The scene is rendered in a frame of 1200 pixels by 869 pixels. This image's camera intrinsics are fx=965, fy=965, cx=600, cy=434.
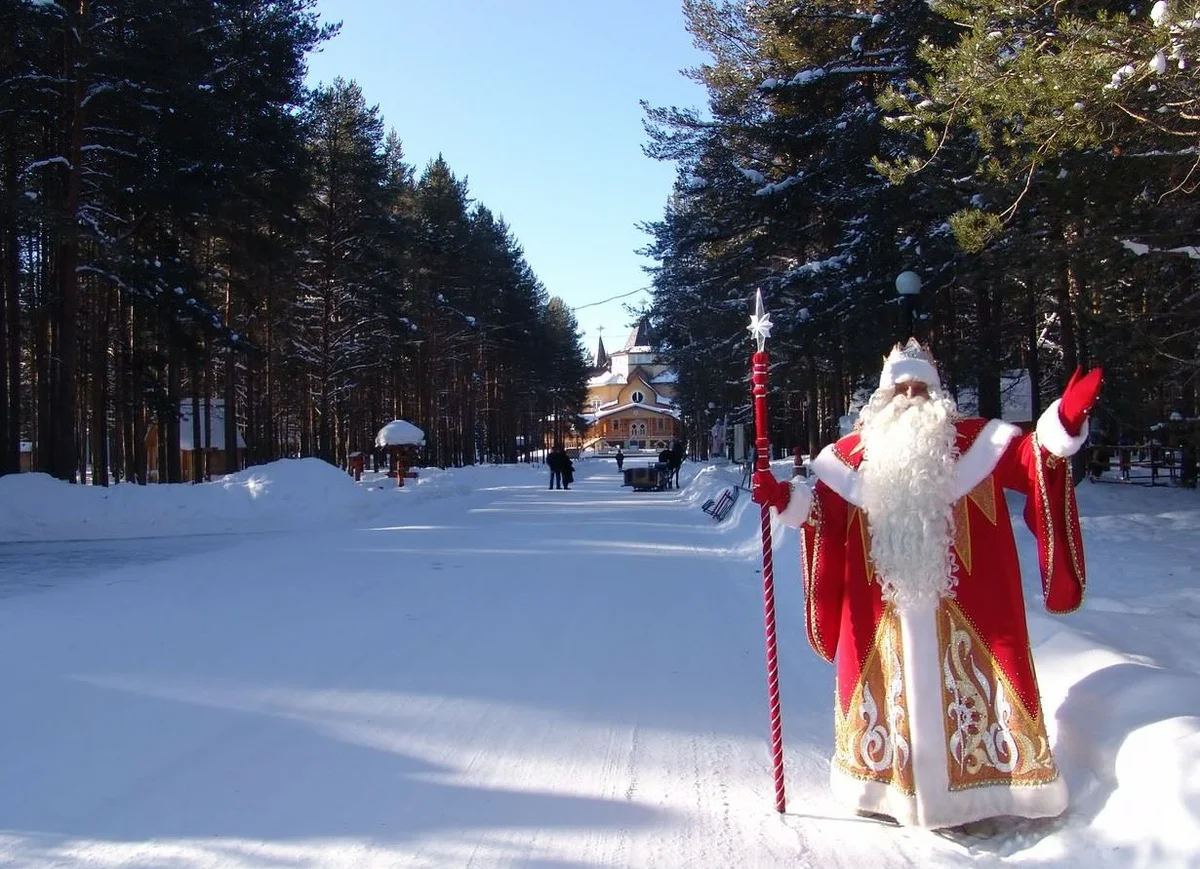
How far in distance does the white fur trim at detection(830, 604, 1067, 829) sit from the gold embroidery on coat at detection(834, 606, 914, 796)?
44 mm

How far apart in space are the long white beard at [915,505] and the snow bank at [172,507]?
17.0 meters

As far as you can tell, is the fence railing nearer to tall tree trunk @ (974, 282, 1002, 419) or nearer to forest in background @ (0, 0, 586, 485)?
tall tree trunk @ (974, 282, 1002, 419)

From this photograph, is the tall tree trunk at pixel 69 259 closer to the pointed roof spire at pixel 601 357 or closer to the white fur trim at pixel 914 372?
the white fur trim at pixel 914 372

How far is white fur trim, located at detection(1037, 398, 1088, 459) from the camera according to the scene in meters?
3.75

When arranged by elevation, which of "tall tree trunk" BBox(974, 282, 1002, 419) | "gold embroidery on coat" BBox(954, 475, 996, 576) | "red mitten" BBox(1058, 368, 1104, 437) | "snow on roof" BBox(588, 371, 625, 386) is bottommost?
"gold embroidery on coat" BBox(954, 475, 996, 576)

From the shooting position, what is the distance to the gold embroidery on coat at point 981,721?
3.92 m

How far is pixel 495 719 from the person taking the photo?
5.93 m

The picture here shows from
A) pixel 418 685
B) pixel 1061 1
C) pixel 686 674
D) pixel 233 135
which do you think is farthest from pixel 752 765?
pixel 233 135

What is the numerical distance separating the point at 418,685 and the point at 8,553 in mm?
11860

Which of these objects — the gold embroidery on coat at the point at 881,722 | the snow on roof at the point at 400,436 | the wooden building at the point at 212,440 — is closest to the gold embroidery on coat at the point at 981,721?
the gold embroidery on coat at the point at 881,722

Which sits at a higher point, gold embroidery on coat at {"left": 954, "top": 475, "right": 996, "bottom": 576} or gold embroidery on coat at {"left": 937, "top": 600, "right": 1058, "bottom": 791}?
gold embroidery on coat at {"left": 954, "top": 475, "right": 996, "bottom": 576}

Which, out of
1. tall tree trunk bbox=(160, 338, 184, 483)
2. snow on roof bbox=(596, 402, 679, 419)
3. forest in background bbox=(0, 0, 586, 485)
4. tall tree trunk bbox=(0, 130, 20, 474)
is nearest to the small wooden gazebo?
forest in background bbox=(0, 0, 586, 485)

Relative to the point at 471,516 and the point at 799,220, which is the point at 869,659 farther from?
the point at 471,516

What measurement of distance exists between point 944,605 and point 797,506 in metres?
0.74
